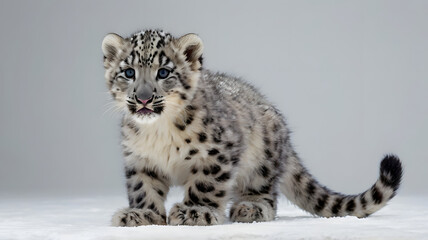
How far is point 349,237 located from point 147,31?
2.07 metres

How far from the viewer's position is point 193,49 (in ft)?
18.9

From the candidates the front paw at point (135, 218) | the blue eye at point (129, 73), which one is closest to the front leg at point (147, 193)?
the front paw at point (135, 218)

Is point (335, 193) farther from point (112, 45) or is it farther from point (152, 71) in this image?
point (112, 45)

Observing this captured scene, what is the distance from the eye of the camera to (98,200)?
8.40 meters

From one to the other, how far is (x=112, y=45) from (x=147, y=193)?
1.10 metres

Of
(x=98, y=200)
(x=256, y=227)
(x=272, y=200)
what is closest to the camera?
(x=256, y=227)

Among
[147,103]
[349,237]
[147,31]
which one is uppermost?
[147,31]

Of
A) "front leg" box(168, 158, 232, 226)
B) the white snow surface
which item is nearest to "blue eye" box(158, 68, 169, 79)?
"front leg" box(168, 158, 232, 226)

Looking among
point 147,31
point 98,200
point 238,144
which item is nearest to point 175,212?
point 238,144

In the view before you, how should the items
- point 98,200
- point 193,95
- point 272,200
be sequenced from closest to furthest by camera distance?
point 193,95, point 272,200, point 98,200

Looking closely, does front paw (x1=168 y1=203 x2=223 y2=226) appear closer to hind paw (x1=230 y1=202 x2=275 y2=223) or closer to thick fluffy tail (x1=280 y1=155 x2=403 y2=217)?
hind paw (x1=230 y1=202 x2=275 y2=223)

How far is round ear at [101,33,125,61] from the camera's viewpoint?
18.7 feet

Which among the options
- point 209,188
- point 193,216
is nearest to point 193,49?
point 209,188

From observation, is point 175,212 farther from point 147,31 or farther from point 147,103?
point 147,31
